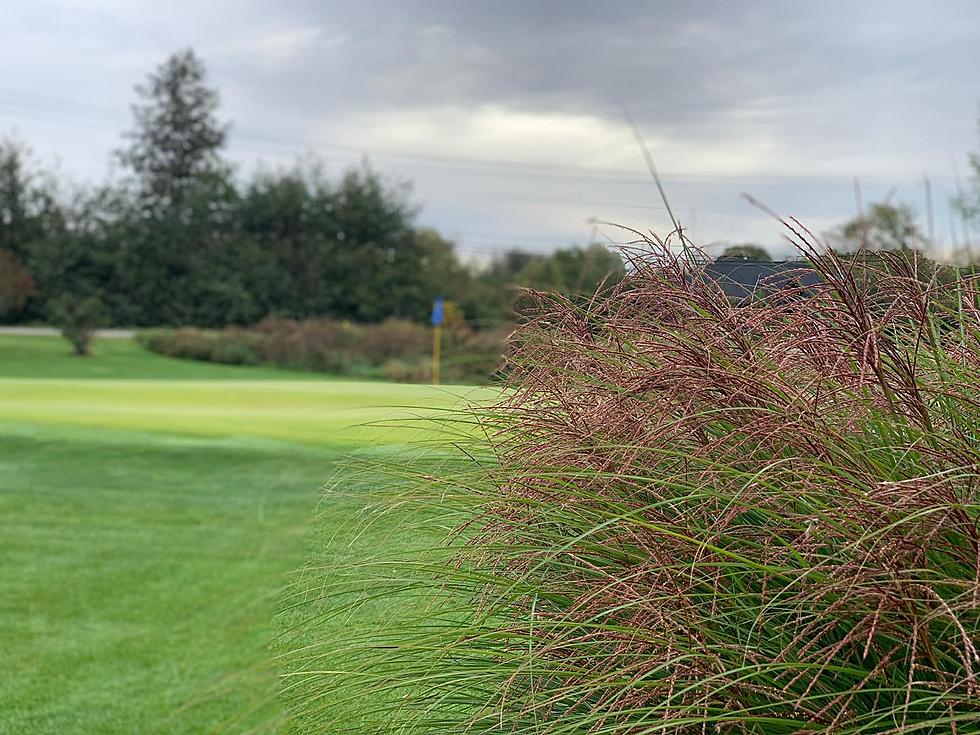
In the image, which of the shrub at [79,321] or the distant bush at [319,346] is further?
the shrub at [79,321]

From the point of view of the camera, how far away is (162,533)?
7305 millimetres

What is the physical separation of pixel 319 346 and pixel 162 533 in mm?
16393

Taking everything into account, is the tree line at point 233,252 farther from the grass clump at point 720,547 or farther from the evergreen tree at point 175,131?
the grass clump at point 720,547

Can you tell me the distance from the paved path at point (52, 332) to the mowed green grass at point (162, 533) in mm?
15446

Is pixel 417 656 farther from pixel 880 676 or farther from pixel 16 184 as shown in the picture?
pixel 16 184

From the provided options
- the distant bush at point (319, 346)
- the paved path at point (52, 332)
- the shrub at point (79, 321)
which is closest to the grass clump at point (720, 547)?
the distant bush at point (319, 346)

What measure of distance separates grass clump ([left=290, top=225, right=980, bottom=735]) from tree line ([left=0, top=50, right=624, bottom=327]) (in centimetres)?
2475

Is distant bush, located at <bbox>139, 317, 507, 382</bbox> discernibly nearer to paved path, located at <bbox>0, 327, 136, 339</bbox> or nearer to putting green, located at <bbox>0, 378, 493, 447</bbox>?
paved path, located at <bbox>0, 327, 136, 339</bbox>

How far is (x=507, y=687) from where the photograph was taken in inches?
52.4

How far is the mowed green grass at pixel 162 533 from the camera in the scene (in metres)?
3.35

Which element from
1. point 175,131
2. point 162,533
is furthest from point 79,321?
point 162,533

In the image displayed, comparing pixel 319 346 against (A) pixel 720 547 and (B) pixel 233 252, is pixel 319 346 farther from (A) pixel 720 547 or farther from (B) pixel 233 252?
(A) pixel 720 547

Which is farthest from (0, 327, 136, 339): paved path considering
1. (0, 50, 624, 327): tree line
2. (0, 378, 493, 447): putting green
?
(0, 378, 493, 447): putting green

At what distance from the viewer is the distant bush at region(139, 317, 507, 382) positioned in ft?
73.5
